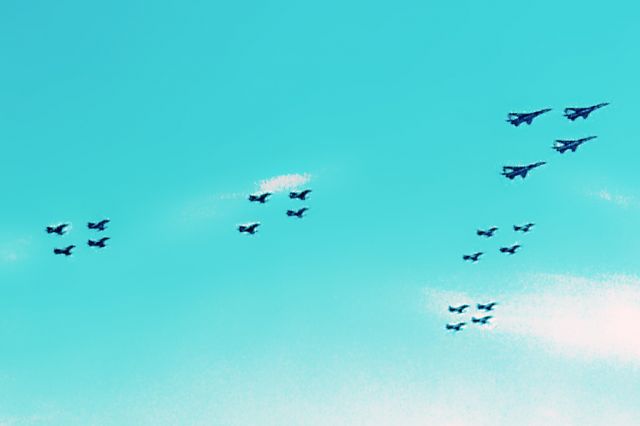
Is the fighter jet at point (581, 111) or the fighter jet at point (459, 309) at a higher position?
the fighter jet at point (581, 111)

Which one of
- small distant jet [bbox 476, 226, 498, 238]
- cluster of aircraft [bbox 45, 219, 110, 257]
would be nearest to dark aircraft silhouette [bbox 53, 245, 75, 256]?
cluster of aircraft [bbox 45, 219, 110, 257]

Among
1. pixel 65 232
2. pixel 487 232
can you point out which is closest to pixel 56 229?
pixel 65 232

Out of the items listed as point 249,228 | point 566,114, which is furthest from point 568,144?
point 249,228

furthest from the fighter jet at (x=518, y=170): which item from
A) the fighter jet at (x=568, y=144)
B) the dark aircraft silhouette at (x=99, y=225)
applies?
the dark aircraft silhouette at (x=99, y=225)

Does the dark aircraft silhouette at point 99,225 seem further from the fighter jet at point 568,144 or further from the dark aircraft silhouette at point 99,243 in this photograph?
the fighter jet at point 568,144

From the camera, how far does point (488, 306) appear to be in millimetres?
181625

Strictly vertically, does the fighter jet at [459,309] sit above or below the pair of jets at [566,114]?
below

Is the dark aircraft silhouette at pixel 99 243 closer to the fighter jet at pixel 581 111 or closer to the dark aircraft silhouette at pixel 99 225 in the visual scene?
the dark aircraft silhouette at pixel 99 225

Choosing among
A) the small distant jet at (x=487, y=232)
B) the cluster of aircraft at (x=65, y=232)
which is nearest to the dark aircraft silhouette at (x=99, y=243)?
the cluster of aircraft at (x=65, y=232)

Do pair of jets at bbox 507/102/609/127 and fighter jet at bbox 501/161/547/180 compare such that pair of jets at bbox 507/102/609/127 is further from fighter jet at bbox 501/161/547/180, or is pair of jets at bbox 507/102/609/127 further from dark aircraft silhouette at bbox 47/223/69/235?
dark aircraft silhouette at bbox 47/223/69/235

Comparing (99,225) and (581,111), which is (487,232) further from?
(99,225)

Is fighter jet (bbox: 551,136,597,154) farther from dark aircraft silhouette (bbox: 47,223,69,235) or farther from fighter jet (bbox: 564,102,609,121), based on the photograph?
dark aircraft silhouette (bbox: 47,223,69,235)

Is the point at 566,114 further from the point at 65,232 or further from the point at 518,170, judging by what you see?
the point at 65,232

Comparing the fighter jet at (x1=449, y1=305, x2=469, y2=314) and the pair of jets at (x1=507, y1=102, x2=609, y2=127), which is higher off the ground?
the pair of jets at (x1=507, y1=102, x2=609, y2=127)
